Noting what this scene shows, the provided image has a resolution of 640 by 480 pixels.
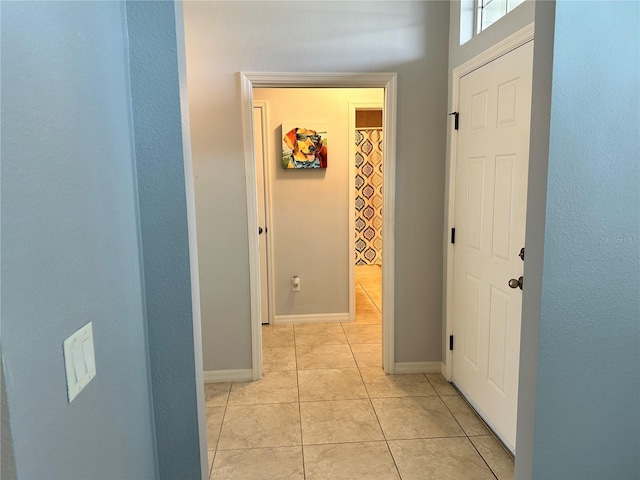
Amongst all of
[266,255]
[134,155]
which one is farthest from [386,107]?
[134,155]

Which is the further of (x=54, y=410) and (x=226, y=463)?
(x=226, y=463)

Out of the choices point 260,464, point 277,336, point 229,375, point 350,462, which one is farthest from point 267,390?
point 277,336

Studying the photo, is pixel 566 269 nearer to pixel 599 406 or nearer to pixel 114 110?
pixel 599 406

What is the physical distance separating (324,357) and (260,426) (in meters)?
0.99

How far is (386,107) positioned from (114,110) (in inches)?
83.0

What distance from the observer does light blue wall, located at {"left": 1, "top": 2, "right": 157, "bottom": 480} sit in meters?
0.60

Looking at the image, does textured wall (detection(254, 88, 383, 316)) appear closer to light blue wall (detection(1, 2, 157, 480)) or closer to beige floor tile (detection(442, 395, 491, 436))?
beige floor tile (detection(442, 395, 491, 436))

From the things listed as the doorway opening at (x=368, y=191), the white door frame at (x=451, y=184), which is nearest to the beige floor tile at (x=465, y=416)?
the white door frame at (x=451, y=184)

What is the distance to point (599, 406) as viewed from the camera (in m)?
1.30

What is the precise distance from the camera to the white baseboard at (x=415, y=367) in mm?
3062

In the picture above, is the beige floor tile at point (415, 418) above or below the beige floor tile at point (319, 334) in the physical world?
below

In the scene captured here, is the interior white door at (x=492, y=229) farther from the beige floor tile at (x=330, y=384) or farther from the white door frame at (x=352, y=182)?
the white door frame at (x=352, y=182)

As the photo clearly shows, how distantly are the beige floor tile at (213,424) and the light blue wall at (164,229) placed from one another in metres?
1.15

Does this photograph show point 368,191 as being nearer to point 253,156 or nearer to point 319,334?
point 319,334
